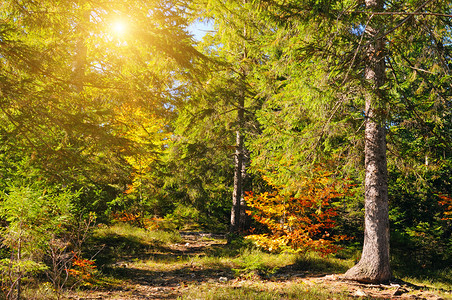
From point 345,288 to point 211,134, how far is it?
7757 mm

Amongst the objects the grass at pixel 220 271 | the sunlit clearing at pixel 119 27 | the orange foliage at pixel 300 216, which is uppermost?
the sunlit clearing at pixel 119 27

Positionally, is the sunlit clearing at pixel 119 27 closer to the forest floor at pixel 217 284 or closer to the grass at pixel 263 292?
the forest floor at pixel 217 284

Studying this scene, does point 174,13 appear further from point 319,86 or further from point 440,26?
point 440,26

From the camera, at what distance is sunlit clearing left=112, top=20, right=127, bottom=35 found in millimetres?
5051

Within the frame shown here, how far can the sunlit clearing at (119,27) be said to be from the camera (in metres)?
5.05

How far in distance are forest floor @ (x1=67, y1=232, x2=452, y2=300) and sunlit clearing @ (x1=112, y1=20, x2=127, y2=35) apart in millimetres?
Answer: 5335

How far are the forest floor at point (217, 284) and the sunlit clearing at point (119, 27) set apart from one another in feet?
17.5

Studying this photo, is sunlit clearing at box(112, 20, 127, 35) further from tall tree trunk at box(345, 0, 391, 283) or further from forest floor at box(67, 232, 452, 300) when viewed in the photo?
tall tree trunk at box(345, 0, 391, 283)

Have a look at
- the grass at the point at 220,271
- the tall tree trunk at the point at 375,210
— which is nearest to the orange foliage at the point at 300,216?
the grass at the point at 220,271

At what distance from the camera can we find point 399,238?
13.9 metres

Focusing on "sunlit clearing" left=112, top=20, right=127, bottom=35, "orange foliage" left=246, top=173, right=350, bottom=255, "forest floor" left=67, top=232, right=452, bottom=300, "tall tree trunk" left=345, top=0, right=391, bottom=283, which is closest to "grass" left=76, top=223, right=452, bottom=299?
"forest floor" left=67, top=232, right=452, bottom=300

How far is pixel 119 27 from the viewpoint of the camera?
5.11 meters

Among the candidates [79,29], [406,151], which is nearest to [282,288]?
[406,151]

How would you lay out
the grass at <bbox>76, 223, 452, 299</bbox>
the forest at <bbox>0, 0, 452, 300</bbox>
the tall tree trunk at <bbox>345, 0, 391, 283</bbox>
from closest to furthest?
the forest at <bbox>0, 0, 452, 300</bbox>
the grass at <bbox>76, 223, 452, 299</bbox>
the tall tree trunk at <bbox>345, 0, 391, 283</bbox>
